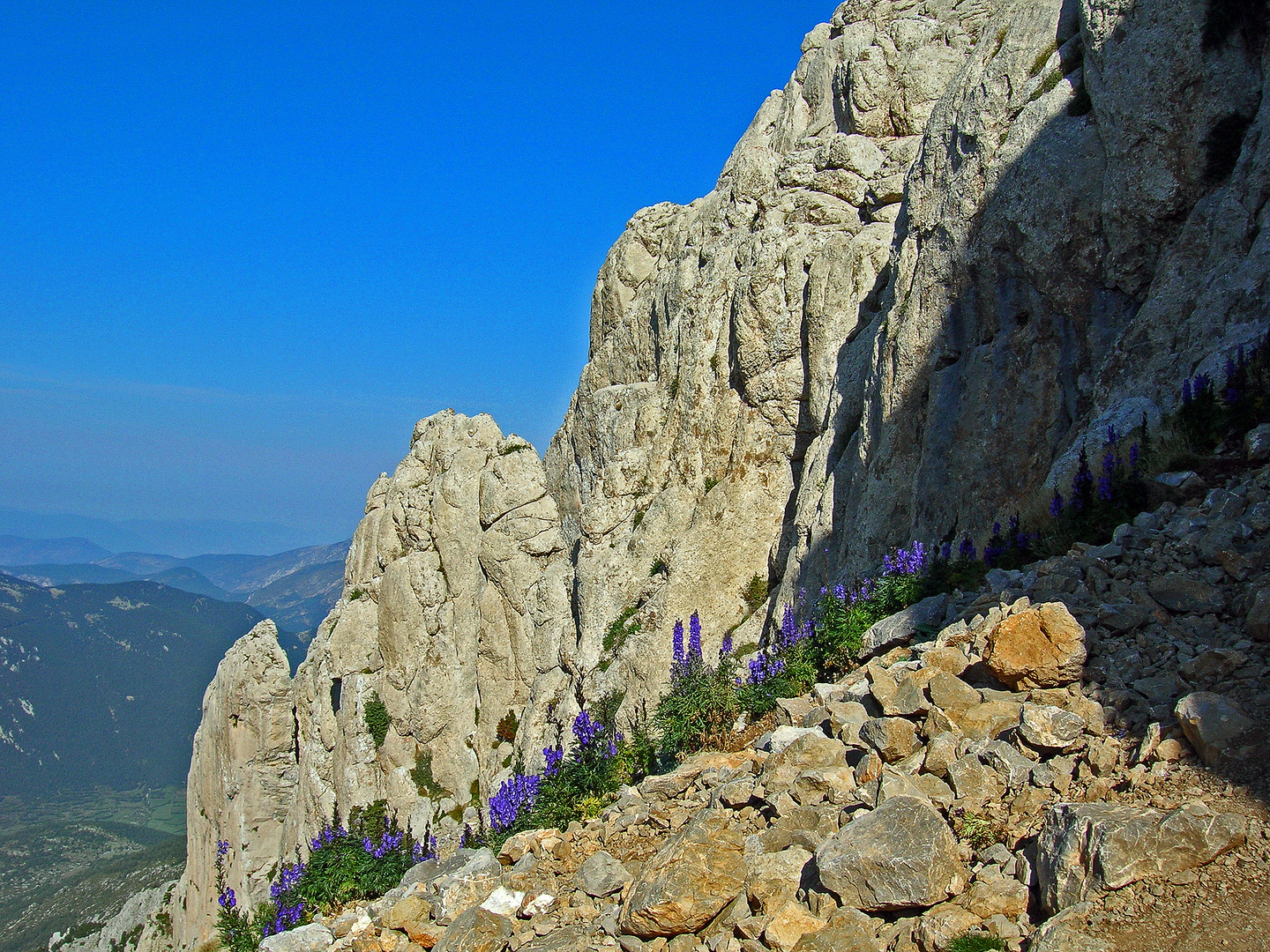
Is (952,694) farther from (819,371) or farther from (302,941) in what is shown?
(819,371)

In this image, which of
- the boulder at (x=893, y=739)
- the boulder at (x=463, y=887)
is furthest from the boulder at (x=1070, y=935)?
the boulder at (x=463, y=887)

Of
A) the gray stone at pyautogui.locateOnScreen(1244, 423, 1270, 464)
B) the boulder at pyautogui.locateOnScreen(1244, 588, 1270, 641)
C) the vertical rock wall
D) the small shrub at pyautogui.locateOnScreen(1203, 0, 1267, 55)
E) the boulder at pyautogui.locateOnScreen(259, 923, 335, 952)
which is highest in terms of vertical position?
the small shrub at pyautogui.locateOnScreen(1203, 0, 1267, 55)

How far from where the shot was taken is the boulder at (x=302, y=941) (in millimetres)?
8586

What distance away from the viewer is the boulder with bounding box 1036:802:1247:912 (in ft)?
15.9

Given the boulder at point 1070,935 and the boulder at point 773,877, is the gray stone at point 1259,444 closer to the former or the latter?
the boulder at point 1070,935

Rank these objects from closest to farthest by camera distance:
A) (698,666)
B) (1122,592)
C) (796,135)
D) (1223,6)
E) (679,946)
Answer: (679,946)
(1122,592)
(698,666)
(1223,6)
(796,135)

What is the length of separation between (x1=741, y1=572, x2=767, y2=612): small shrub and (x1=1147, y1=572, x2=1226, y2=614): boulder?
20049 mm

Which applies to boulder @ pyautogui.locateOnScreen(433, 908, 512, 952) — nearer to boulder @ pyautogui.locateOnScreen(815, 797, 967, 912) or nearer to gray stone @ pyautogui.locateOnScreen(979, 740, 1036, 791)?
boulder @ pyautogui.locateOnScreen(815, 797, 967, 912)

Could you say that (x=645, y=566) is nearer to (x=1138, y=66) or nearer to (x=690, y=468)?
(x=690, y=468)

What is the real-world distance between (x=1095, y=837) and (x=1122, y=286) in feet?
40.1

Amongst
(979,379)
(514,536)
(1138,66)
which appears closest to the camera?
A: (1138,66)

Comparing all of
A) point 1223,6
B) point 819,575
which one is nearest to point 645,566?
point 819,575

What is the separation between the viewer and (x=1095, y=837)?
5031mm

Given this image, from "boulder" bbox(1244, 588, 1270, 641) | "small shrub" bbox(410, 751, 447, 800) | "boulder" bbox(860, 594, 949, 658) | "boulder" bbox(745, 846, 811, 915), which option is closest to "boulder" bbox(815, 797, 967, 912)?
"boulder" bbox(745, 846, 811, 915)
